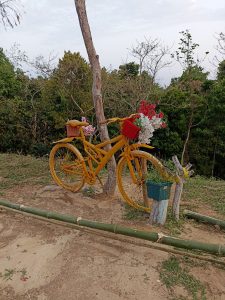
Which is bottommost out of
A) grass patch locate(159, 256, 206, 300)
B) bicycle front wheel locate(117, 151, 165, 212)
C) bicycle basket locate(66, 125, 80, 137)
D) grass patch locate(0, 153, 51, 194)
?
grass patch locate(159, 256, 206, 300)

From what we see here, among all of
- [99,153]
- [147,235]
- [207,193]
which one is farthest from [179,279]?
[207,193]

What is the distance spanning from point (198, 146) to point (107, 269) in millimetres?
10632

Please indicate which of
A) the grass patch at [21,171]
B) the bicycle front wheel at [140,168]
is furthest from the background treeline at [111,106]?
the bicycle front wheel at [140,168]

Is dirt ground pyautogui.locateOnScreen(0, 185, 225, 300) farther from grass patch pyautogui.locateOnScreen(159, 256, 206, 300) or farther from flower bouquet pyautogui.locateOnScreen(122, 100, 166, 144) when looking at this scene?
flower bouquet pyautogui.locateOnScreen(122, 100, 166, 144)

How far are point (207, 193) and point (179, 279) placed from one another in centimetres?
250

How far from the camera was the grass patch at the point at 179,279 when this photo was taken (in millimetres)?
2732

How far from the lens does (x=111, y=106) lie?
36.6 feet

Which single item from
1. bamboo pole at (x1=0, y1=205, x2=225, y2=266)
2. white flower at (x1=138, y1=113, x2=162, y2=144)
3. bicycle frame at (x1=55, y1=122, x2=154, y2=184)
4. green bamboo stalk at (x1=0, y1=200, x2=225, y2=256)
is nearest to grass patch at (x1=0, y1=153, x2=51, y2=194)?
bicycle frame at (x1=55, y1=122, x2=154, y2=184)

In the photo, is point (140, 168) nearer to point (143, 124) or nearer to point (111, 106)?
point (143, 124)

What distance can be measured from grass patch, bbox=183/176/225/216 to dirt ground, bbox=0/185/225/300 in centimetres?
87

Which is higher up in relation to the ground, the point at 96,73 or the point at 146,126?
the point at 96,73

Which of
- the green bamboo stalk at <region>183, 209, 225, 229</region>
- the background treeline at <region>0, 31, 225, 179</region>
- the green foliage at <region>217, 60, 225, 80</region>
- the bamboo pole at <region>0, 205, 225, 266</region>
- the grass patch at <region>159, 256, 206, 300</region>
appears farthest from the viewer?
the green foliage at <region>217, 60, 225, 80</region>

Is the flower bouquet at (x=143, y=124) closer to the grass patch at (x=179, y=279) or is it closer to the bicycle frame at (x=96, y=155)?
the bicycle frame at (x=96, y=155)

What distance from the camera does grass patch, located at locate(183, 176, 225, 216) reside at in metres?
4.66
